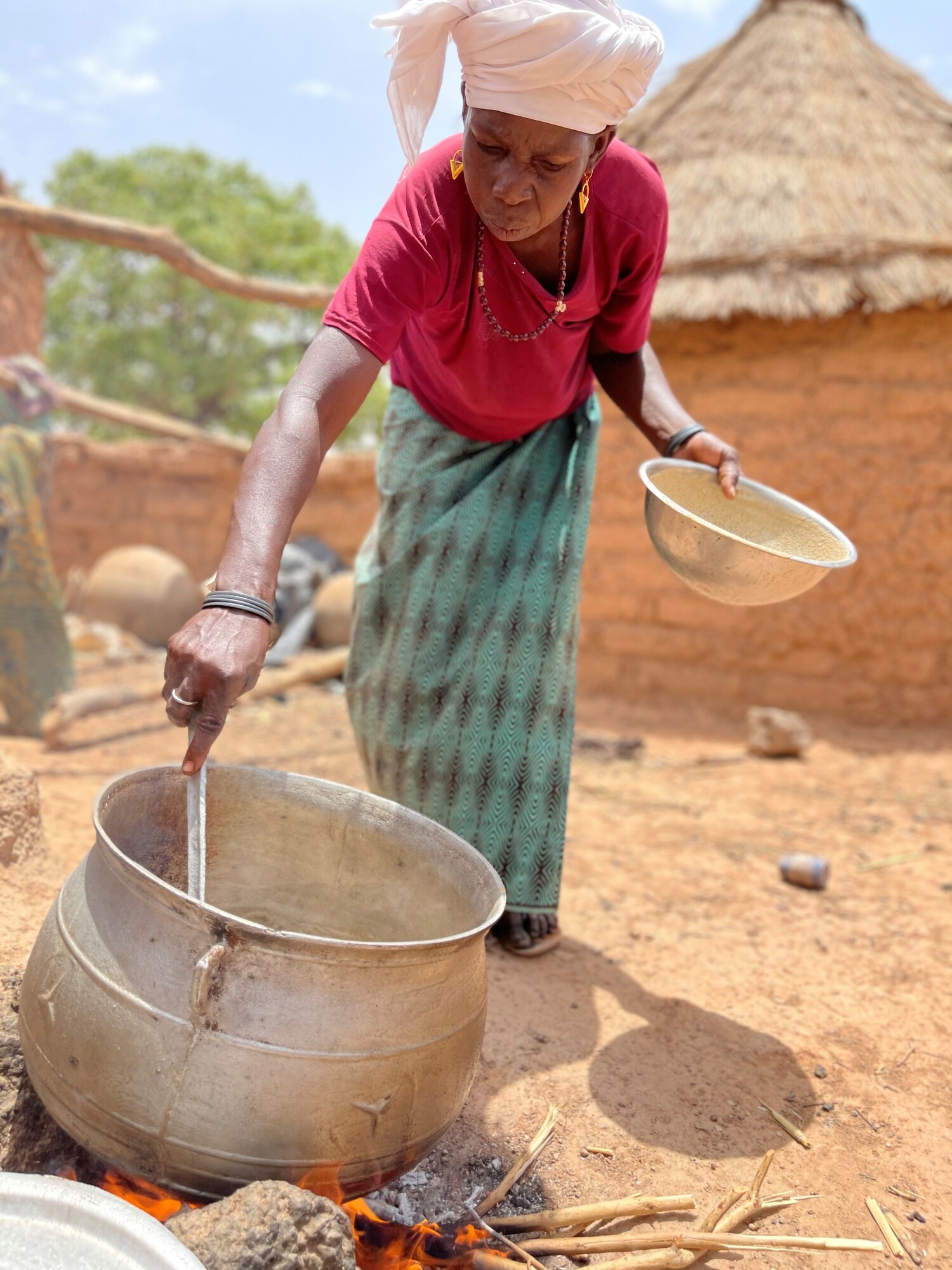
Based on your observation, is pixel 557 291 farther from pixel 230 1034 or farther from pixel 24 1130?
pixel 24 1130

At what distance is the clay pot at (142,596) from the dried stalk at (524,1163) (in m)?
7.05

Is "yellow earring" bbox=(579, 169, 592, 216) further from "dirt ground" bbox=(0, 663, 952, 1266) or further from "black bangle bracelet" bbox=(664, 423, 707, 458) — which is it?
"dirt ground" bbox=(0, 663, 952, 1266)

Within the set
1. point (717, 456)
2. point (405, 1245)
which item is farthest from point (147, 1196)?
point (717, 456)

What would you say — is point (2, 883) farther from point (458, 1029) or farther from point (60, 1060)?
point (458, 1029)

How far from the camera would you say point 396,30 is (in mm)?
1894

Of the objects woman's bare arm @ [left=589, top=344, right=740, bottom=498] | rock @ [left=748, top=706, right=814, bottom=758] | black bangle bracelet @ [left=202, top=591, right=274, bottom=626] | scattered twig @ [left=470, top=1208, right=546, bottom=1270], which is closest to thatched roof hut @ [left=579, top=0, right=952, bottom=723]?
rock @ [left=748, top=706, right=814, bottom=758]

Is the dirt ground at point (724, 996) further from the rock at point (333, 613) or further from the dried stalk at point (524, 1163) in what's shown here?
the rock at point (333, 613)

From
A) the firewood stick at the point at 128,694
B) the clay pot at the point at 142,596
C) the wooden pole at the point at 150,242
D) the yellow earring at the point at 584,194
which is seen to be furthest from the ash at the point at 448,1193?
the clay pot at the point at 142,596

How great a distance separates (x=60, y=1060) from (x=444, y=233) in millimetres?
1551

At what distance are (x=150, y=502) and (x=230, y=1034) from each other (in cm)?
919

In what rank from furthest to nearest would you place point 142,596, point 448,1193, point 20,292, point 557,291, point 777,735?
1. point 142,596
2. point 20,292
3. point 777,735
4. point 557,291
5. point 448,1193

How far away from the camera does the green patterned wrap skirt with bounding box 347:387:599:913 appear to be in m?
2.55

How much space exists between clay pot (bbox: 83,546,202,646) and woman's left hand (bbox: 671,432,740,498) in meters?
6.75

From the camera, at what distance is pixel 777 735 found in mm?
5020
